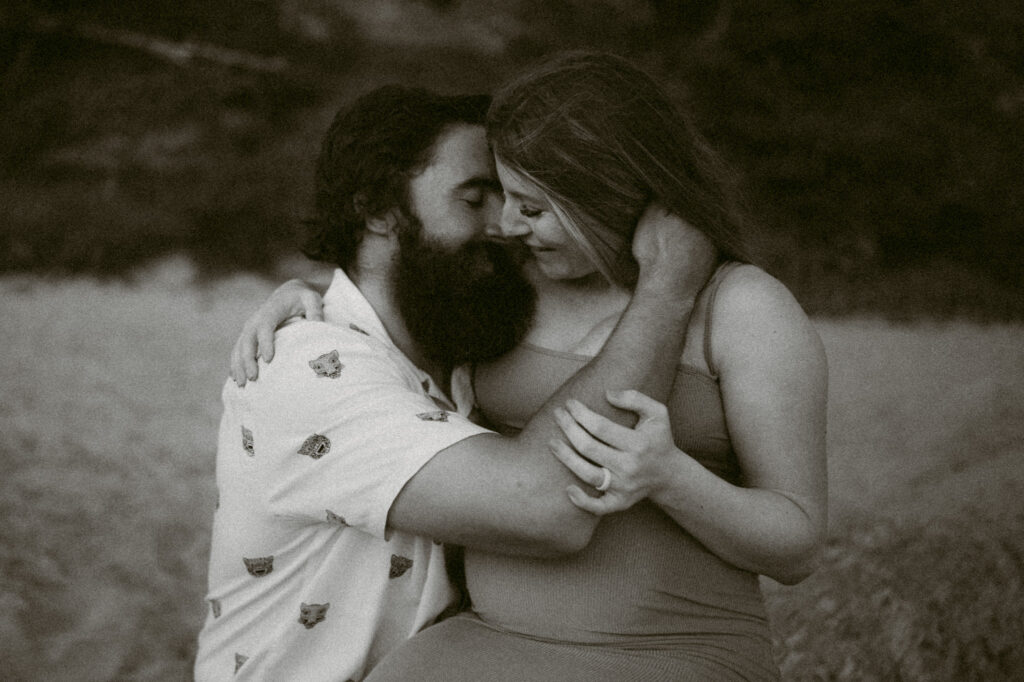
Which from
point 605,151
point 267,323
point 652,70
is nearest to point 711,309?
point 605,151

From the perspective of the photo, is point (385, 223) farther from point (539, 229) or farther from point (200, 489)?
point (200, 489)

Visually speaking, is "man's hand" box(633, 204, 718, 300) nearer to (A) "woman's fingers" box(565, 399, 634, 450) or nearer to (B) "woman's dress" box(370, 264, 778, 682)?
(B) "woman's dress" box(370, 264, 778, 682)

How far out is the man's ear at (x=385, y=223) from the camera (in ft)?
6.11

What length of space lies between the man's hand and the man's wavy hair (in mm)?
508

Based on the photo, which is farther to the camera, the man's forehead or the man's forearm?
the man's forehead

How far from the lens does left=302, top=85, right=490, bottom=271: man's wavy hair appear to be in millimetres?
1871

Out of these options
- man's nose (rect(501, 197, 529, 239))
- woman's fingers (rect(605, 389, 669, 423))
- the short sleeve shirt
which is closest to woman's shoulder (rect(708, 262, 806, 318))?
woman's fingers (rect(605, 389, 669, 423))

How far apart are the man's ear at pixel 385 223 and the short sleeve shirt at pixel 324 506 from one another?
A: 0.38 feet

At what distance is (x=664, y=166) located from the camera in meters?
1.56

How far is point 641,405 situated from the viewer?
1372 millimetres

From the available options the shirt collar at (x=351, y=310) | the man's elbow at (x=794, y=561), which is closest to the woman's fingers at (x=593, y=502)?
the man's elbow at (x=794, y=561)

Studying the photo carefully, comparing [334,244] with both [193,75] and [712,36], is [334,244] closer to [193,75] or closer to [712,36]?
[712,36]

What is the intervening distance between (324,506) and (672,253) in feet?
2.21

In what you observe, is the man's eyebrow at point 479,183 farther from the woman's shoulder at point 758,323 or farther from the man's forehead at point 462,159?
the woman's shoulder at point 758,323
